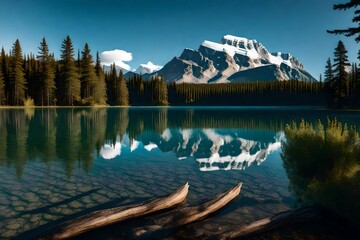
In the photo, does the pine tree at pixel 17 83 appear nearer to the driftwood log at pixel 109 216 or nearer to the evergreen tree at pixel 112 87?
the evergreen tree at pixel 112 87

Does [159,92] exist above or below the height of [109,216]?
above

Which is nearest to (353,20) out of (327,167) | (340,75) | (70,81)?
(327,167)

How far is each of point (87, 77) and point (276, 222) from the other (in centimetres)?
8914

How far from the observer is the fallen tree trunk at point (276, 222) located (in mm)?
6657

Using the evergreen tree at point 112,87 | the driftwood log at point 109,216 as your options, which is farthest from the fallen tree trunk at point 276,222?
the evergreen tree at point 112,87

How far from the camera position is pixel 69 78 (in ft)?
267

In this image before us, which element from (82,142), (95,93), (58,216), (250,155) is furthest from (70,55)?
(58,216)

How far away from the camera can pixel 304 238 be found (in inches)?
276

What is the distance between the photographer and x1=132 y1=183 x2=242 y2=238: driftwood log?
6.65 metres

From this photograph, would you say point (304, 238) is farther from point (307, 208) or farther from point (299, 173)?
point (299, 173)

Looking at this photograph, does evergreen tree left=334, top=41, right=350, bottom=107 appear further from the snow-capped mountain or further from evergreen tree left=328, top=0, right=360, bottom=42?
evergreen tree left=328, top=0, right=360, bottom=42

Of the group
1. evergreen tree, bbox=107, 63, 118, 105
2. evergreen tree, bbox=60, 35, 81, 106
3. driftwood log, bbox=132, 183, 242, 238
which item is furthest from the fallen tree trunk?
evergreen tree, bbox=107, 63, 118, 105

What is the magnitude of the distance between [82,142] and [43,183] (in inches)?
440

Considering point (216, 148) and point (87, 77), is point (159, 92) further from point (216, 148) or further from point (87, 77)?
point (216, 148)
